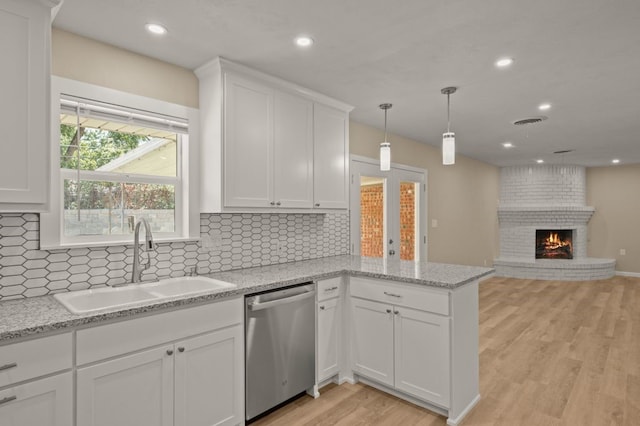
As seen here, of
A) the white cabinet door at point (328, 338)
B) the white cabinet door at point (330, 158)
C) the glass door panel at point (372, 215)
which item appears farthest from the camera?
the glass door panel at point (372, 215)

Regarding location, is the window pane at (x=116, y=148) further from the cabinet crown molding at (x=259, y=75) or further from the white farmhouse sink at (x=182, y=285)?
the white farmhouse sink at (x=182, y=285)

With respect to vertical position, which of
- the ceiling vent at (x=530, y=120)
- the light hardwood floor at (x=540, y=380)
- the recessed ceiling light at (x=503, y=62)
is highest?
the recessed ceiling light at (x=503, y=62)

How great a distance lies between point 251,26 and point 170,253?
1.58m

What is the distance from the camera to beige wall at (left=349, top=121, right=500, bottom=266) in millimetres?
4695

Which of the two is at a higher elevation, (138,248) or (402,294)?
(138,248)

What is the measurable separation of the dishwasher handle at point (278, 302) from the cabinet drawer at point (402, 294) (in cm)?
39

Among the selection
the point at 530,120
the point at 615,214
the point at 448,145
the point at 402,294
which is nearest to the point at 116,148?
the point at 402,294

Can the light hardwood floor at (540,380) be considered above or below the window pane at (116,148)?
below

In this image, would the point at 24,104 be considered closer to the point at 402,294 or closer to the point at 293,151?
the point at 293,151

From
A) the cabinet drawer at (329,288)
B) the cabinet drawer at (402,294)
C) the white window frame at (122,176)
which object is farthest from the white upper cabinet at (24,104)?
the cabinet drawer at (402,294)

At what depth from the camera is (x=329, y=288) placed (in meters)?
2.79

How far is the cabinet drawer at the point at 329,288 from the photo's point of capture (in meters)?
2.73

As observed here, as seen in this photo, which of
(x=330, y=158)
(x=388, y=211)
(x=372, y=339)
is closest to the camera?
(x=372, y=339)

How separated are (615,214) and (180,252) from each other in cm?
914
